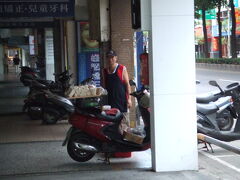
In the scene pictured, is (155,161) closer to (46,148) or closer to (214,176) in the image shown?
(214,176)

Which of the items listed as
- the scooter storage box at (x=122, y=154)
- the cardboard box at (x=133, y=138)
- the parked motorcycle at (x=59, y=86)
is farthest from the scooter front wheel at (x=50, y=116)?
the cardboard box at (x=133, y=138)

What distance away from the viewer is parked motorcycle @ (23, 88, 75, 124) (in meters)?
13.4

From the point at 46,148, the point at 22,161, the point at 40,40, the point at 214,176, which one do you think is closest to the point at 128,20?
the point at 46,148

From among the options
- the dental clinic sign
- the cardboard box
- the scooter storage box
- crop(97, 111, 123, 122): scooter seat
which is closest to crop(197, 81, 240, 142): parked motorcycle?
the scooter storage box

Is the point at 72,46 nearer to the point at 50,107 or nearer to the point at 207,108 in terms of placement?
the point at 50,107

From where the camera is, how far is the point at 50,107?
13.6 meters

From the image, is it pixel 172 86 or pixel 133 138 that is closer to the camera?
pixel 172 86

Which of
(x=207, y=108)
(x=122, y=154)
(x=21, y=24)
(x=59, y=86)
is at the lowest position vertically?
(x=122, y=154)

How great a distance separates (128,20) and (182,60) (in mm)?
3918

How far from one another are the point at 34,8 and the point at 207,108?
6614mm

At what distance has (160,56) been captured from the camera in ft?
24.9

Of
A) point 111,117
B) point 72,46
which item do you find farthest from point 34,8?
point 111,117

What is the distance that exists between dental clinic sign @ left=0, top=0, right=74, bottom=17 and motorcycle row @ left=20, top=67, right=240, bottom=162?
7.77ft

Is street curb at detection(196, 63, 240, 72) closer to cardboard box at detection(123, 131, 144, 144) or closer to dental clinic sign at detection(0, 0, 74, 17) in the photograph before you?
dental clinic sign at detection(0, 0, 74, 17)
